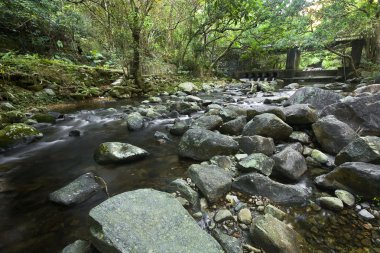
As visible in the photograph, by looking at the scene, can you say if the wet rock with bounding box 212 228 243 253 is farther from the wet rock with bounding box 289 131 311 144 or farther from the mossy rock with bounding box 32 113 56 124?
the mossy rock with bounding box 32 113 56 124

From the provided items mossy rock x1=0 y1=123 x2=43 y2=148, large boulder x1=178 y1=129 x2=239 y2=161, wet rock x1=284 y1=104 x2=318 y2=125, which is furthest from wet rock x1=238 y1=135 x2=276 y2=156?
mossy rock x1=0 y1=123 x2=43 y2=148

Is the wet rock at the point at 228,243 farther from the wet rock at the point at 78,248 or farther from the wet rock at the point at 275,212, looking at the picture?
the wet rock at the point at 78,248

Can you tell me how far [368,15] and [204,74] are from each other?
378 inches

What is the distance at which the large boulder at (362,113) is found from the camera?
3.48 meters

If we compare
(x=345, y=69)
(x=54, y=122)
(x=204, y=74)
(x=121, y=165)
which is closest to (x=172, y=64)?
(x=204, y=74)

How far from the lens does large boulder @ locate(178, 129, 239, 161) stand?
10.2 feet

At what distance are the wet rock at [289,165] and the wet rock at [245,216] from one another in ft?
2.62

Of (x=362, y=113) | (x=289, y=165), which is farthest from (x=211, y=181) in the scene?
(x=362, y=113)

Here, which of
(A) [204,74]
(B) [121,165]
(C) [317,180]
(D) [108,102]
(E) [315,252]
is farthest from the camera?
(A) [204,74]

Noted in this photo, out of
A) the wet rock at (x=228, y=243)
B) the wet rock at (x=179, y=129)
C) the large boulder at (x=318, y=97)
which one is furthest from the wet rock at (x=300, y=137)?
the wet rock at (x=228, y=243)

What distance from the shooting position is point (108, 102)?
27.5 ft

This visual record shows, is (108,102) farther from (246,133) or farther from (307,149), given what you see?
(307,149)

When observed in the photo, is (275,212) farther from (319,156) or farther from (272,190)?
(319,156)

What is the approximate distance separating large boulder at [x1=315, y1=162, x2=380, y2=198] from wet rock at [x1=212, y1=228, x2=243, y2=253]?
52.9 inches
